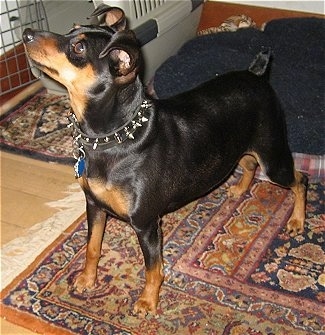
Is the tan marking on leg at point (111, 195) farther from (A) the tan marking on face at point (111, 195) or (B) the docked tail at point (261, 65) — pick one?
(B) the docked tail at point (261, 65)

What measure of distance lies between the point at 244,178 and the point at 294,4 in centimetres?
170

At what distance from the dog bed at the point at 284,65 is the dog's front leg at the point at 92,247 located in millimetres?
1185

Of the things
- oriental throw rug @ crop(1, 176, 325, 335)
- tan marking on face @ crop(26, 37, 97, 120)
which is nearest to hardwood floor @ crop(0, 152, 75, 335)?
oriental throw rug @ crop(1, 176, 325, 335)

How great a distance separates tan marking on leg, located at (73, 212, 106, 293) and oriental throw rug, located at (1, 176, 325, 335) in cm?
4

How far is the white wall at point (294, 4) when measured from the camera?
3865 mm

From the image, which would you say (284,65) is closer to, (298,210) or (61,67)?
(298,210)

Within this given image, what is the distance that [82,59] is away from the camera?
177 cm

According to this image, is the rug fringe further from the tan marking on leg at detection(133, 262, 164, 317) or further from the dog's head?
the dog's head

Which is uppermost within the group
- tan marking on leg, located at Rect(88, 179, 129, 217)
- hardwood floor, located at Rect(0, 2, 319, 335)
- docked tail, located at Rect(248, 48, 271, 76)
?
docked tail, located at Rect(248, 48, 271, 76)

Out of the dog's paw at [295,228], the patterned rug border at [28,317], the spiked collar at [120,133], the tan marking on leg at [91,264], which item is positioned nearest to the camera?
the spiked collar at [120,133]

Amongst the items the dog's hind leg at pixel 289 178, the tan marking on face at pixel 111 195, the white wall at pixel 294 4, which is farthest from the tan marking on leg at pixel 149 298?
the white wall at pixel 294 4

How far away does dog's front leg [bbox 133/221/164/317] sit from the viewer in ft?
6.73

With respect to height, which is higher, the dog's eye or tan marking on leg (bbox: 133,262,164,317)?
the dog's eye

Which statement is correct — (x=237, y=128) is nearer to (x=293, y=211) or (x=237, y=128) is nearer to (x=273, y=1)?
(x=293, y=211)
